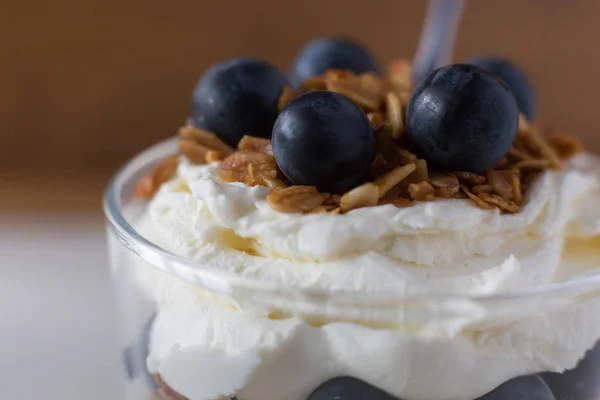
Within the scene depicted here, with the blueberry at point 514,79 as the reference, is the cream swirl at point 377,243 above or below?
below

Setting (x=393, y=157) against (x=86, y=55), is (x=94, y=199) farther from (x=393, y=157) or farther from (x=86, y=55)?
(x=393, y=157)

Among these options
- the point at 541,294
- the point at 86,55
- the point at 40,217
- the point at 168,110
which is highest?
the point at 541,294

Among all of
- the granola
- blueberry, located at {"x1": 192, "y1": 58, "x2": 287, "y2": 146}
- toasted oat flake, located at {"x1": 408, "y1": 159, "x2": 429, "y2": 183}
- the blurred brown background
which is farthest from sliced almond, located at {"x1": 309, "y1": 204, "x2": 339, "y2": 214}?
the blurred brown background

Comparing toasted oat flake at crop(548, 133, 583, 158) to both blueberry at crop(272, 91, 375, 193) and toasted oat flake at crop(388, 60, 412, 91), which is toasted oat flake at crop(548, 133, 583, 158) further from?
blueberry at crop(272, 91, 375, 193)

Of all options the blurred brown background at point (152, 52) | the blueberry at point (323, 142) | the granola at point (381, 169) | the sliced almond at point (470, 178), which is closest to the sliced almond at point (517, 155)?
the granola at point (381, 169)

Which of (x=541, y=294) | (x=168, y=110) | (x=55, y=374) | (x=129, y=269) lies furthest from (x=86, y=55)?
(x=541, y=294)

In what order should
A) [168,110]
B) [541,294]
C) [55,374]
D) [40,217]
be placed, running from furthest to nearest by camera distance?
[168,110] < [40,217] < [55,374] < [541,294]

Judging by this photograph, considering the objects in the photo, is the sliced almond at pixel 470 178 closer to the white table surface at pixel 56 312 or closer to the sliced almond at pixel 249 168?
the sliced almond at pixel 249 168

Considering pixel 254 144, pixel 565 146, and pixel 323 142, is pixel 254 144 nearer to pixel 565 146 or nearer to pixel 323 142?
pixel 323 142
